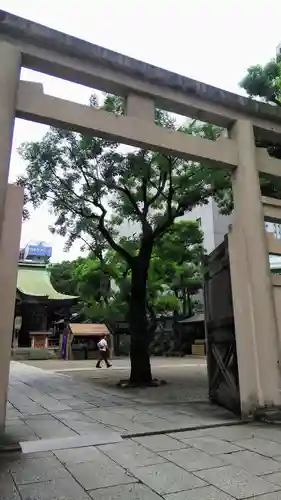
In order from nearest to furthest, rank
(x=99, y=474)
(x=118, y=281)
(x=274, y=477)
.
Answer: (x=274, y=477)
(x=99, y=474)
(x=118, y=281)

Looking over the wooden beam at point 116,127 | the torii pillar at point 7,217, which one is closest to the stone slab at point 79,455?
the torii pillar at point 7,217

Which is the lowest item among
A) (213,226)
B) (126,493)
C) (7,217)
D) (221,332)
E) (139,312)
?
(126,493)

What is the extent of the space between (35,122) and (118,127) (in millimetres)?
1125

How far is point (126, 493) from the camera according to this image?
2662 mm

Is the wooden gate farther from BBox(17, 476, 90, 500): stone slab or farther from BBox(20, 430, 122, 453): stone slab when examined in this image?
BBox(17, 476, 90, 500): stone slab

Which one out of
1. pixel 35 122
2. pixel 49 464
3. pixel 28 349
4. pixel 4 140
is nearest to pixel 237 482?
pixel 49 464

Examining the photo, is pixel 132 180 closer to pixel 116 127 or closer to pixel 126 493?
pixel 116 127

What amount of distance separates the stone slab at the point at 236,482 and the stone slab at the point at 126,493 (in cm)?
49

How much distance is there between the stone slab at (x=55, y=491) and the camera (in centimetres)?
259

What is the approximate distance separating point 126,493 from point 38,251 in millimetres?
58845

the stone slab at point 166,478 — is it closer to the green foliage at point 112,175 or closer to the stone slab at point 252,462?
the stone slab at point 252,462

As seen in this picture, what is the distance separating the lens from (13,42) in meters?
5.02

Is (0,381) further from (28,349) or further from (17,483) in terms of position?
(28,349)

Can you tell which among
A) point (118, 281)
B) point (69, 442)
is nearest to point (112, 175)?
point (69, 442)
